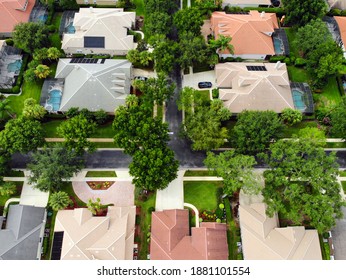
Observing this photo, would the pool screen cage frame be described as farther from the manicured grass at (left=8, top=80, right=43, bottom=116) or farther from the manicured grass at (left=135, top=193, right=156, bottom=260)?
the manicured grass at (left=8, top=80, right=43, bottom=116)

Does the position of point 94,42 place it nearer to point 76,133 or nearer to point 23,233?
point 76,133

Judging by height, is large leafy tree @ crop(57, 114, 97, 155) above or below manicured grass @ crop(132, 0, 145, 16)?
below

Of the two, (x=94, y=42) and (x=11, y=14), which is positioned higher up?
(x=11, y=14)

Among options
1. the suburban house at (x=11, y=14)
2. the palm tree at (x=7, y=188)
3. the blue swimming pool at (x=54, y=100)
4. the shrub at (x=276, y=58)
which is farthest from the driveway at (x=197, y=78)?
the suburban house at (x=11, y=14)

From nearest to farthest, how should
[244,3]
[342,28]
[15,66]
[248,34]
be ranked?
1. [15,66]
2. [248,34]
3. [342,28]
4. [244,3]

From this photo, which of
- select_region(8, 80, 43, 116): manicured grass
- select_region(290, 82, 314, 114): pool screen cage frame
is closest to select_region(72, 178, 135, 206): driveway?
select_region(8, 80, 43, 116): manicured grass

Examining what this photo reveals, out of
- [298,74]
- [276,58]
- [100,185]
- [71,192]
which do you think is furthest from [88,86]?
[298,74]
